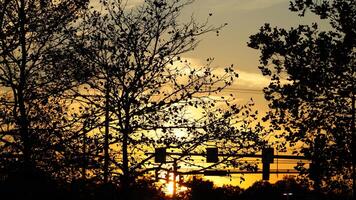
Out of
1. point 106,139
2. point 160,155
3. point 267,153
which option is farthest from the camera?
point 267,153

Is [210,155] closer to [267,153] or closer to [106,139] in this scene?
[106,139]

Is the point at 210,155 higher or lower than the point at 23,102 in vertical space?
lower

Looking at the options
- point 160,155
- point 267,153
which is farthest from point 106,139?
point 267,153

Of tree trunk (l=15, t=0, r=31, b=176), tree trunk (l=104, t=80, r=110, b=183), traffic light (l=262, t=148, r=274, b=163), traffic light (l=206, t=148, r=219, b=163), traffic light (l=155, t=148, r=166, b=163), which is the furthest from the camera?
traffic light (l=262, t=148, r=274, b=163)

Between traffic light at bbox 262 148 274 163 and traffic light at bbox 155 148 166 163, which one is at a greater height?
traffic light at bbox 262 148 274 163

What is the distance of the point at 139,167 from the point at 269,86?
319 inches

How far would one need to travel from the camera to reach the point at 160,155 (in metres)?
20.1

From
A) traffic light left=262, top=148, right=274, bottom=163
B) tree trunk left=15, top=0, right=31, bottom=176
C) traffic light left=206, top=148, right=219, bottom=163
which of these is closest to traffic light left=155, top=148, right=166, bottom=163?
traffic light left=206, top=148, right=219, bottom=163

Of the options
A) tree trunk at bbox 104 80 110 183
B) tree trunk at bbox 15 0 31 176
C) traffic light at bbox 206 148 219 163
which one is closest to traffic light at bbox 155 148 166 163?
traffic light at bbox 206 148 219 163

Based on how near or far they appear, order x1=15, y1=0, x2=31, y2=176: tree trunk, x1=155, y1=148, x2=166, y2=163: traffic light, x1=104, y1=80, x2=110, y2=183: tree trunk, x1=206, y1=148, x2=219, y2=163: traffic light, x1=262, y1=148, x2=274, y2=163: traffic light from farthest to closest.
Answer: x1=262, y1=148, x2=274, y2=163: traffic light, x1=206, y1=148, x2=219, y2=163: traffic light, x1=155, y1=148, x2=166, y2=163: traffic light, x1=104, y1=80, x2=110, y2=183: tree trunk, x1=15, y1=0, x2=31, y2=176: tree trunk

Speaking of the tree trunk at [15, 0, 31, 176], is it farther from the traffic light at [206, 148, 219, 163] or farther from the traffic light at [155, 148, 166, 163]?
the traffic light at [206, 148, 219, 163]

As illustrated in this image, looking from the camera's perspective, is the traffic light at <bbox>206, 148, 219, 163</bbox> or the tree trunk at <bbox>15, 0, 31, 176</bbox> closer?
the tree trunk at <bbox>15, 0, 31, 176</bbox>

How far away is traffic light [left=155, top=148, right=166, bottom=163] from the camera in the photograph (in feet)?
65.2

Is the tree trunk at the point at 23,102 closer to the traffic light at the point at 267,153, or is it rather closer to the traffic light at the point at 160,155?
the traffic light at the point at 160,155
